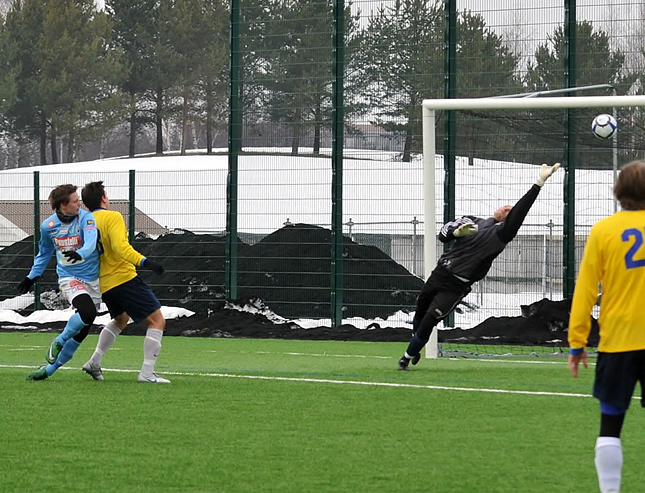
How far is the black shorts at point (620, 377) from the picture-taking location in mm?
5699

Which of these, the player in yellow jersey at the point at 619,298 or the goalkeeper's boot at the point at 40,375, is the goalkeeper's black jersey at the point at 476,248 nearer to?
the goalkeeper's boot at the point at 40,375

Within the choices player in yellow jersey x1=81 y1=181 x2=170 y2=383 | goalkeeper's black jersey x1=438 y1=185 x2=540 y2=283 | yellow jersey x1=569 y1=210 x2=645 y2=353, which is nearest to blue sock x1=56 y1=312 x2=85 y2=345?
player in yellow jersey x1=81 y1=181 x2=170 y2=383

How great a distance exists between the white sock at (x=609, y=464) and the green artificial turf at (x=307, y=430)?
72 cm

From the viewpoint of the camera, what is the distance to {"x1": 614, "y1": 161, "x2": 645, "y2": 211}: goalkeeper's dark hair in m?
5.71

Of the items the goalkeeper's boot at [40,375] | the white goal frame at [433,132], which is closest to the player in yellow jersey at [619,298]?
the goalkeeper's boot at [40,375]

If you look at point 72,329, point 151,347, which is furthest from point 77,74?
point 151,347

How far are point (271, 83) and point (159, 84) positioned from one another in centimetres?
3743

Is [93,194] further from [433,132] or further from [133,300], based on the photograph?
[433,132]

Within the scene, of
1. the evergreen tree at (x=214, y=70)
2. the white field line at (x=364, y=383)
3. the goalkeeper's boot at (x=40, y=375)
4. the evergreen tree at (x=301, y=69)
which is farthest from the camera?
the evergreen tree at (x=214, y=70)

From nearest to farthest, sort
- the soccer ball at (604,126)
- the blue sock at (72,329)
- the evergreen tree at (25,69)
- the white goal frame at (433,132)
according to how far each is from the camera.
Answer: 1. the blue sock at (72,329)
2. the white goal frame at (433,132)
3. the soccer ball at (604,126)
4. the evergreen tree at (25,69)

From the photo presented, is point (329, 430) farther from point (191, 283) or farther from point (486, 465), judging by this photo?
point (191, 283)

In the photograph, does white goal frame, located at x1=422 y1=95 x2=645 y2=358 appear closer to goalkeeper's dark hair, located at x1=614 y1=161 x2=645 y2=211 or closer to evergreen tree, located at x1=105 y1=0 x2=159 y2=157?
goalkeeper's dark hair, located at x1=614 y1=161 x2=645 y2=211

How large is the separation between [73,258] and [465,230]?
3.88 meters

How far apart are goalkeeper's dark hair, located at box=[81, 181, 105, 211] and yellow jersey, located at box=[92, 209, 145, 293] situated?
8cm
